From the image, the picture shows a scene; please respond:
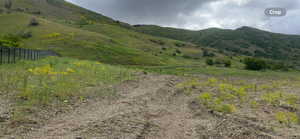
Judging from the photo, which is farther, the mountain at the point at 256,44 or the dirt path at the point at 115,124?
the mountain at the point at 256,44

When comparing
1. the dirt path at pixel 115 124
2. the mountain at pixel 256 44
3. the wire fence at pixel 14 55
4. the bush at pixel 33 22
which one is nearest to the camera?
the dirt path at pixel 115 124

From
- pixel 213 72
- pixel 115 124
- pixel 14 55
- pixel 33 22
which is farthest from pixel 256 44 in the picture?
pixel 115 124

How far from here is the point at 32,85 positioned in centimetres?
1141

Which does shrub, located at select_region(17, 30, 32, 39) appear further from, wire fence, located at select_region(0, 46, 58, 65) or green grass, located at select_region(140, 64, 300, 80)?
green grass, located at select_region(140, 64, 300, 80)

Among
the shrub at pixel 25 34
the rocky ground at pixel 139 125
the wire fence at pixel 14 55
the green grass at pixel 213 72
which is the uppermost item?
the shrub at pixel 25 34

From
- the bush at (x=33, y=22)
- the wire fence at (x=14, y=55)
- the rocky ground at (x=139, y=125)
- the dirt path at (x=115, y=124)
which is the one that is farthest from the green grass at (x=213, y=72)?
the bush at (x=33, y=22)

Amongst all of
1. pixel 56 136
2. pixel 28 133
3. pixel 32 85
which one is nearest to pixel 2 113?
pixel 28 133

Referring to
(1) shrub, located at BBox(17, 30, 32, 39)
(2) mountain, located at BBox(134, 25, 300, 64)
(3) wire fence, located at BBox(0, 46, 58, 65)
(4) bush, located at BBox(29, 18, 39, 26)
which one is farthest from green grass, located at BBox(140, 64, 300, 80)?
(2) mountain, located at BBox(134, 25, 300, 64)

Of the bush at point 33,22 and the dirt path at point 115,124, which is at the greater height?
the bush at point 33,22

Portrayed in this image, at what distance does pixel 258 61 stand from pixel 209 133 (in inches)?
2019

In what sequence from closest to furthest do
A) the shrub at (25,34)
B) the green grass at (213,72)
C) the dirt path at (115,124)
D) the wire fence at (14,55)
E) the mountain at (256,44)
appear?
the dirt path at (115,124) < the wire fence at (14,55) < the green grass at (213,72) < the shrub at (25,34) < the mountain at (256,44)

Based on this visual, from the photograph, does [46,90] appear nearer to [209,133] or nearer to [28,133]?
[28,133]

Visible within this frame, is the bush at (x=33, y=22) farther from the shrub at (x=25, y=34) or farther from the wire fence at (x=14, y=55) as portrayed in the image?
the wire fence at (x=14, y=55)

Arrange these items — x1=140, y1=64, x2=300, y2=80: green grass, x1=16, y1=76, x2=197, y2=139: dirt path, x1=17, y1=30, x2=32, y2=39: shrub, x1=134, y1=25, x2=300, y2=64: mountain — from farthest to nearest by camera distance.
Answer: x1=134, y1=25, x2=300, y2=64: mountain, x1=17, y1=30, x2=32, y2=39: shrub, x1=140, y1=64, x2=300, y2=80: green grass, x1=16, y1=76, x2=197, y2=139: dirt path
